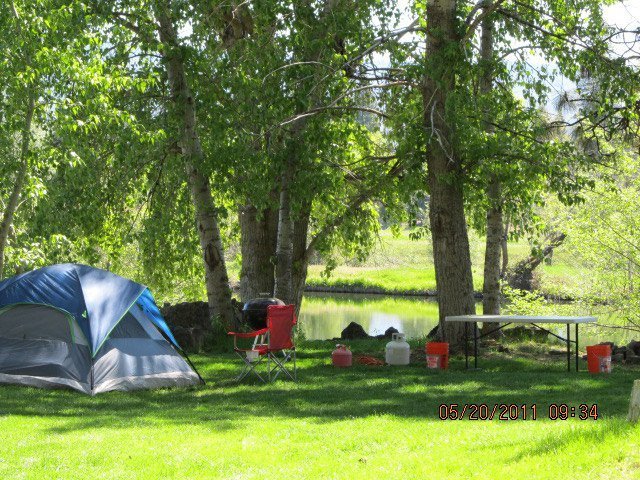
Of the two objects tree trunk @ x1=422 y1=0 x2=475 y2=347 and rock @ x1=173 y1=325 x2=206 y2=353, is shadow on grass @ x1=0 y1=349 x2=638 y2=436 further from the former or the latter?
rock @ x1=173 y1=325 x2=206 y2=353

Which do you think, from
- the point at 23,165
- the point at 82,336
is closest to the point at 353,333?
the point at 82,336

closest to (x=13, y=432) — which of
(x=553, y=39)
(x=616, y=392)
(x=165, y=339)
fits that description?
(x=165, y=339)

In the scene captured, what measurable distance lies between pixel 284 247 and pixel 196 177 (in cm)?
183

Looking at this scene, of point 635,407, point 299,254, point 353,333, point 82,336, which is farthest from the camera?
point 353,333

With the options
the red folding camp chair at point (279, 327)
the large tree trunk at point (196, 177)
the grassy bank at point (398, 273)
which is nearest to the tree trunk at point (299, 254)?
the large tree trunk at point (196, 177)

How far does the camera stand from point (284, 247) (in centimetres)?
1501

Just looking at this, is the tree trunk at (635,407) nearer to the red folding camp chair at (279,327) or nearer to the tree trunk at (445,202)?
the red folding camp chair at (279,327)

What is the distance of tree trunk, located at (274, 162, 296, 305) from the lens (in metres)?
14.5

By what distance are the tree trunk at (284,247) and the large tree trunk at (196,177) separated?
36.3 inches

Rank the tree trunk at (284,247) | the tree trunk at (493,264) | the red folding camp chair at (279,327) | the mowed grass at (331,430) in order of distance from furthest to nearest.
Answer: the tree trunk at (493,264) < the tree trunk at (284,247) < the red folding camp chair at (279,327) < the mowed grass at (331,430)

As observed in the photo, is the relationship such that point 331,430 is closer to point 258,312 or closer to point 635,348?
point 258,312

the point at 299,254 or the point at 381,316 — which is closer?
the point at 299,254

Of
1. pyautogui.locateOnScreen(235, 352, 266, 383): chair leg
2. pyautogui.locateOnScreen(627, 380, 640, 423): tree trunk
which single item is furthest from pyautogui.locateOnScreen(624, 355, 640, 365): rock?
pyautogui.locateOnScreen(627, 380, 640, 423): tree trunk

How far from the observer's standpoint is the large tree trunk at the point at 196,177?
14679 millimetres
